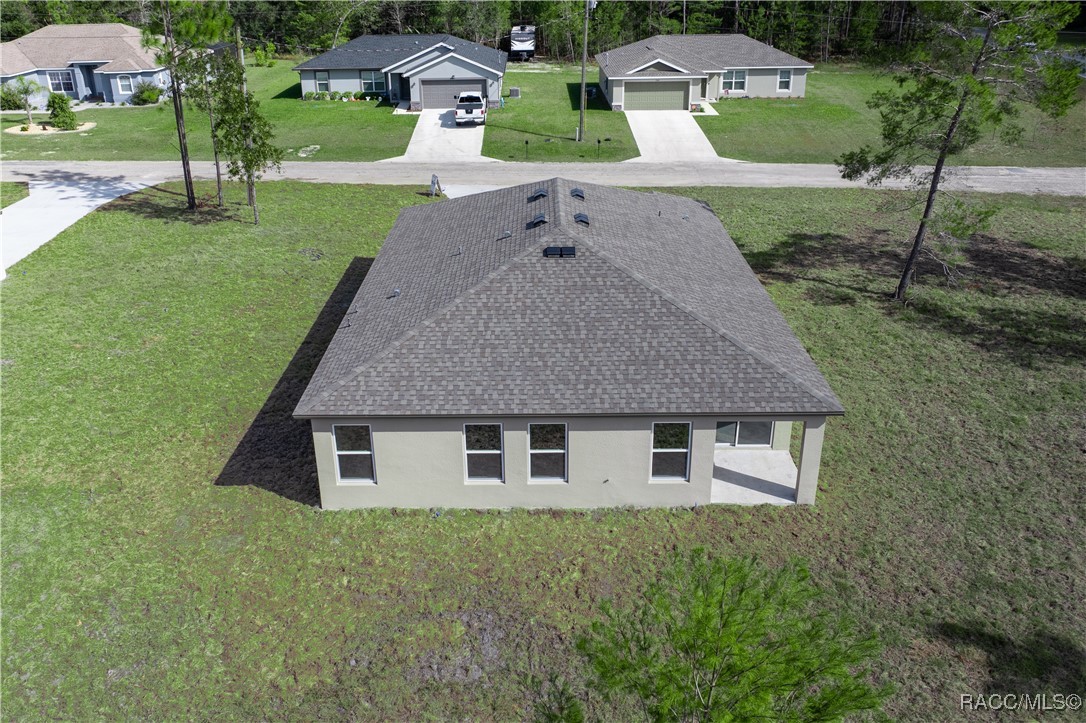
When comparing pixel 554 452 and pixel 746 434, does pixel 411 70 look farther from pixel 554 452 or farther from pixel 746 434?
pixel 554 452

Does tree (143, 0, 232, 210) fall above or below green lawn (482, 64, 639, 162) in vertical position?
above

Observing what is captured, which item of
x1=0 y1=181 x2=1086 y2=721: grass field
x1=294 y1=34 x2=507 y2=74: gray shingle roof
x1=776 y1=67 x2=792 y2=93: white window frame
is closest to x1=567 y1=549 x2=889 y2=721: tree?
x1=0 y1=181 x2=1086 y2=721: grass field

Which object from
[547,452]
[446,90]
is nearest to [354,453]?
[547,452]

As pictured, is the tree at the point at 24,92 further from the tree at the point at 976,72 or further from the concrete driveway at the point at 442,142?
the tree at the point at 976,72

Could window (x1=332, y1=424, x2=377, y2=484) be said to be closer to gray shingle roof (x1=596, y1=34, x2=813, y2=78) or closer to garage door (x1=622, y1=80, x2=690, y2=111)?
gray shingle roof (x1=596, y1=34, x2=813, y2=78)

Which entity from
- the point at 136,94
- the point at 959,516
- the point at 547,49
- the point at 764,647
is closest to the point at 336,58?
the point at 136,94

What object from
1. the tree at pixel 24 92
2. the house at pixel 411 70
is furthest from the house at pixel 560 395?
the tree at pixel 24 92
